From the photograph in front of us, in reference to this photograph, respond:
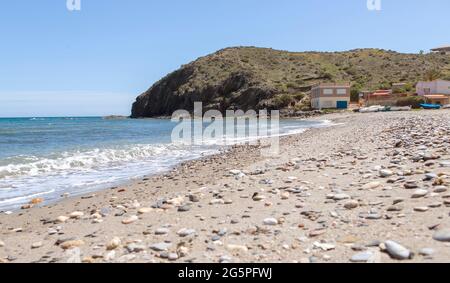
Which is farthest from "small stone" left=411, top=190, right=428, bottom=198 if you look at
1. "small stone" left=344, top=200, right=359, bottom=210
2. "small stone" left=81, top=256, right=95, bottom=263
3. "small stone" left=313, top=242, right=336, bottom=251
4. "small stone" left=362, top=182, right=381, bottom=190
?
"small stone" left=81, top=256, right=95, bottom=263

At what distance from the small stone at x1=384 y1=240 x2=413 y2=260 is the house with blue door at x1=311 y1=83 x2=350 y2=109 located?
72.2 meters

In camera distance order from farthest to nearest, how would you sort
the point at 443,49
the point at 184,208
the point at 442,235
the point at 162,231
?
1. the point at 443,49
2. the point at 184,208
3. the point at 162,231
4. the point at 442,235

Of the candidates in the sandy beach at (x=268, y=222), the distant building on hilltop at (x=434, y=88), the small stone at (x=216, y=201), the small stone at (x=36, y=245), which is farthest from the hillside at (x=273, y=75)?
the small stone at (x=36, y=245)

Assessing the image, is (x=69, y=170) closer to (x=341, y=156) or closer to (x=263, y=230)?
(x=341, y=156)

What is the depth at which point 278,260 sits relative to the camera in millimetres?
3730

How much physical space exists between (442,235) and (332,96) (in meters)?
72.6

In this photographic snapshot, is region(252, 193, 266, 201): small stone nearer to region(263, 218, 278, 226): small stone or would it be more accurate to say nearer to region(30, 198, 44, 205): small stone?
region(263, 218, 278, 226): small stone

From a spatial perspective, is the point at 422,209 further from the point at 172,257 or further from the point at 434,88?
the point at 434,88

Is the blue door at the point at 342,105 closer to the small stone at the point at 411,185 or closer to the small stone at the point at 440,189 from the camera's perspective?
the small stone at the point at 411,185

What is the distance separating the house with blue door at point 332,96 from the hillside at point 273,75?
6327 mm

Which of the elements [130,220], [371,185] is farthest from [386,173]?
[130,220]

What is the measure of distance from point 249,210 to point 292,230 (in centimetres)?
122

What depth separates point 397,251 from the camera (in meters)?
3.53
